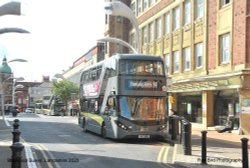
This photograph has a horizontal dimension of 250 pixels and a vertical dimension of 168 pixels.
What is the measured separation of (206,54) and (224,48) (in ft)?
7.22

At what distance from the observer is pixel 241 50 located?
2892 centimetres

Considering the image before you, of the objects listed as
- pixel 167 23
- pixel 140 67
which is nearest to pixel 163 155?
pixel 140 67

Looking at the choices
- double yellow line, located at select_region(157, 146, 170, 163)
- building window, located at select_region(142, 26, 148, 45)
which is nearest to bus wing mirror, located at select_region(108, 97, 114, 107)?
double yellow line, located at select_region(157, 146, 170, 163)

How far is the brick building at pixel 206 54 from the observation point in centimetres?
2905

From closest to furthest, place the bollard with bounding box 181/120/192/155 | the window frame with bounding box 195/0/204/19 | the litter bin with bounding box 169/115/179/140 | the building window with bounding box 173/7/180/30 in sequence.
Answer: the bollard with bounding box 181/120/192/155
the litter bin with bounding box 169/115/179/140
the window frame with bounding box 195/0/204/19
the building window with bounding box 173/7/180/30

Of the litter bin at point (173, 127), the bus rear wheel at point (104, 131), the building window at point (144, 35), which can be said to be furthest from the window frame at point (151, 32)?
the bus rear wheel at point (104, 131)

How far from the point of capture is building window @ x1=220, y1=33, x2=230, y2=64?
31.2m

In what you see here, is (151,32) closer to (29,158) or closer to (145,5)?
(145,5)

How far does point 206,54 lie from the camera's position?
33.7 m

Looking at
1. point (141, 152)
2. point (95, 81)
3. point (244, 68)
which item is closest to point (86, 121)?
point (95, 81)

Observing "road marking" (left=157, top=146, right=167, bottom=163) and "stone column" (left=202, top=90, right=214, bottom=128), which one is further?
"stone column" (left=202, top=90, right=214, bottom=128)

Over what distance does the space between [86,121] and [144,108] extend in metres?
7.98

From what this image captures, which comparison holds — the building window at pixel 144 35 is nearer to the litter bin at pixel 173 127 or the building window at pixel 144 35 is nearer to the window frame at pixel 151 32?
the window frame at pixel 151 32

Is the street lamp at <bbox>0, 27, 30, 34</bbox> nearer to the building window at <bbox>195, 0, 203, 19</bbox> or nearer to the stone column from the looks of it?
the stone column
